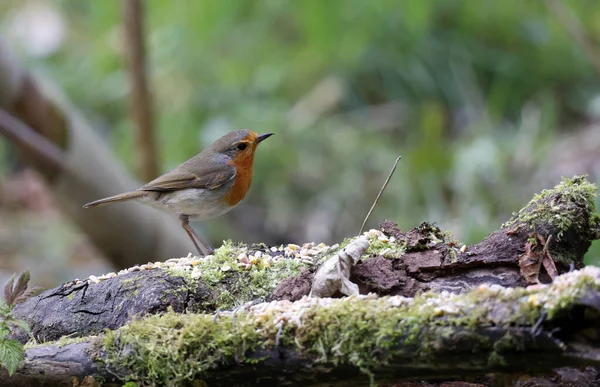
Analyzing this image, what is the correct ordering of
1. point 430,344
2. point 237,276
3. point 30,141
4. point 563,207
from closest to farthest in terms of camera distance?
1. point 430,344
2. point 563,207
3. point 237,276
4. point 30,141

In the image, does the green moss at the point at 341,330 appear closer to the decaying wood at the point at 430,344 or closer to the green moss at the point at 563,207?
the decaying wood at the point at 430,344

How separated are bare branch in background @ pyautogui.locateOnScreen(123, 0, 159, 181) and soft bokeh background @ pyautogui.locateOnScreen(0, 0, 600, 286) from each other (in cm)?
46

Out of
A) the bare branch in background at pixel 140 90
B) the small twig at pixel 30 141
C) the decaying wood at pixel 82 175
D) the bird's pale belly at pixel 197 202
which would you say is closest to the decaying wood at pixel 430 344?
the bird's pale belly at pixel 197 202

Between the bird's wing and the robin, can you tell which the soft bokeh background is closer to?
the robin

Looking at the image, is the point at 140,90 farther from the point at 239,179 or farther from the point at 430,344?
the point at 430,344

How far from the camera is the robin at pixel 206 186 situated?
14.4 ft

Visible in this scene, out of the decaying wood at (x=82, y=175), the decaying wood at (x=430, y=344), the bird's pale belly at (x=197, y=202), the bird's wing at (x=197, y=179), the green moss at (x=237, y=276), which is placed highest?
the decaying wood at (x=82, y=175)

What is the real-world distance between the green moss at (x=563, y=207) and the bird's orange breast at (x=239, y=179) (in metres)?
2.17

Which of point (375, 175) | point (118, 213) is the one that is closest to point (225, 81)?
point (375, 175)

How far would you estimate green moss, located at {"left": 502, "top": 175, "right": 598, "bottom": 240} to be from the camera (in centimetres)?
245

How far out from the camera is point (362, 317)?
2.01 m

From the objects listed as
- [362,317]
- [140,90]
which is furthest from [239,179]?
[362,317]

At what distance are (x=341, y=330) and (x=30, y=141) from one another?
3948 millimetres

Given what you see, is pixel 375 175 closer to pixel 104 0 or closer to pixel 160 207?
pixel 104 0
